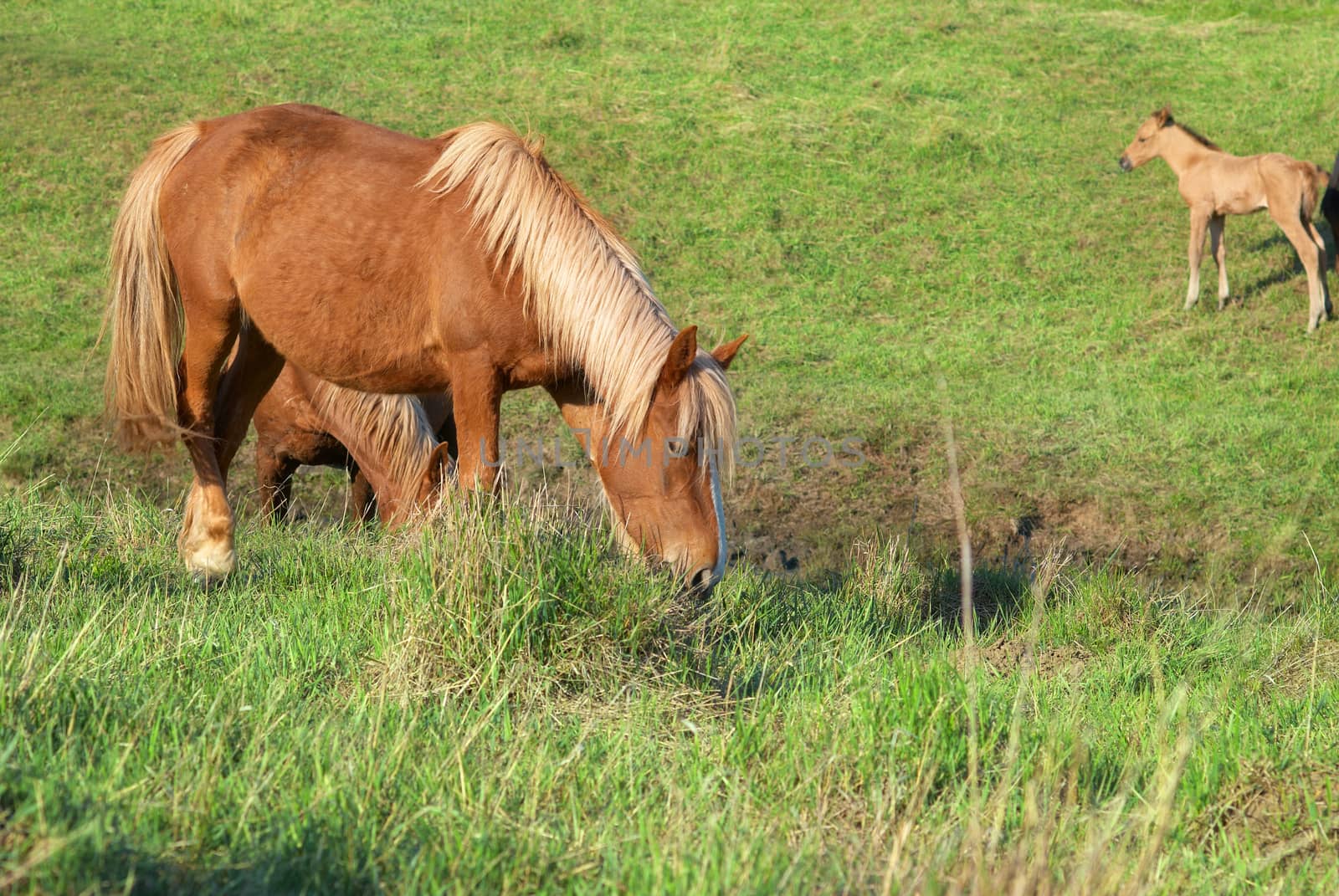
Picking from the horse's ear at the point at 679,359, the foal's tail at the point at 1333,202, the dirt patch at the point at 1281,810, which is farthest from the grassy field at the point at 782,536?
the horse's ear at the point at 679,359

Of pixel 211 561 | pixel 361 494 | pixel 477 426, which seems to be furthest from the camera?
pixel 361 494

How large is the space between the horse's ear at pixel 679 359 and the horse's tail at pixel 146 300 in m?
2.24

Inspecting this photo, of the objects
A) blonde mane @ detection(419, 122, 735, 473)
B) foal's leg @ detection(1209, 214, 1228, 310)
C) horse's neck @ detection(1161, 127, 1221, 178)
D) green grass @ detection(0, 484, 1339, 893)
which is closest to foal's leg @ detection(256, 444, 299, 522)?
green grass @ detection(0, 484, 1339, 893)

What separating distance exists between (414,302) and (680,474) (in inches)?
47.0

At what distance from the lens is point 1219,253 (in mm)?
10414

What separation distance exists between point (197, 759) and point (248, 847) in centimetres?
37

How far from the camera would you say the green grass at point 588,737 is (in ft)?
7.05

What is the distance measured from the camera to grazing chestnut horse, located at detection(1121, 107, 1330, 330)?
32.3 ft

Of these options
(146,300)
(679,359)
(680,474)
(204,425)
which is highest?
(679,359)

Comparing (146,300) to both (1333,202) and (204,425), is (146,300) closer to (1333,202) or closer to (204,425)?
(204,425)

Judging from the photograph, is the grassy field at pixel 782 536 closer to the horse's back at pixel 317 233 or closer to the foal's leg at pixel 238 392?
the foal's leg at pixel 238 392

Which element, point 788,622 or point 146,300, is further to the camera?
point 146,300

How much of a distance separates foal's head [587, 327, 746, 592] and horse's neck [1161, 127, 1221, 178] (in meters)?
8.54

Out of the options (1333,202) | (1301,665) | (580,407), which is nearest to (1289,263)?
(1333,202)
